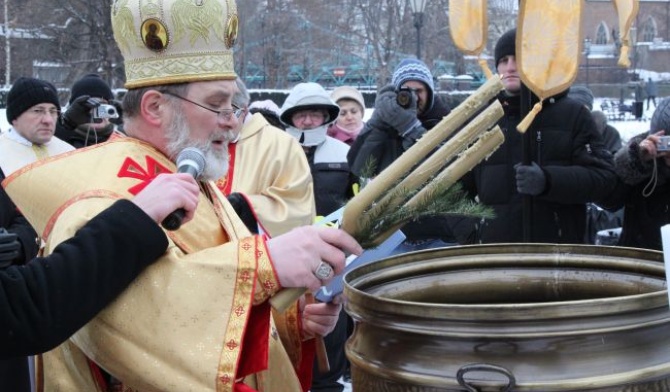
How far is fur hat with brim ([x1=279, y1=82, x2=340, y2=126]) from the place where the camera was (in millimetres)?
5844

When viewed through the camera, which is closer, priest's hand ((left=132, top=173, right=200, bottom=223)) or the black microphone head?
priest's hand ((left=132, top=173, right=200, bottom=223))

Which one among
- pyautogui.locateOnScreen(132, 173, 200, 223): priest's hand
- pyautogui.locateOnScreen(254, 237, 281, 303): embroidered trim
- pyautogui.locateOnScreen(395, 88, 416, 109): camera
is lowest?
pyautogui.locateOnScreen(254, 237, 281, 303): embroidered trim

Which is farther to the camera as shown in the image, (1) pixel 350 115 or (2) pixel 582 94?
(1) pixel 350 115

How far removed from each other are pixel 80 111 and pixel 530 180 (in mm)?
4034

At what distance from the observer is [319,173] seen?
223 inches

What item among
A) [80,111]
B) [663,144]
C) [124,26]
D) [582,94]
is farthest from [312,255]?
[80,111]

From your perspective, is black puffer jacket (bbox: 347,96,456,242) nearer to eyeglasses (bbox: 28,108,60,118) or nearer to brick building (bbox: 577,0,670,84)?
eyeglasses (bbox: 28,108,60,118)

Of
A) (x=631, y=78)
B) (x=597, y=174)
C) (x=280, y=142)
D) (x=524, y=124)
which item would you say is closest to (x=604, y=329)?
(x=524, y=124)

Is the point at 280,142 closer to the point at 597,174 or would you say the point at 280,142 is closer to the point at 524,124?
the point at 597,174

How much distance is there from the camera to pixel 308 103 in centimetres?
582

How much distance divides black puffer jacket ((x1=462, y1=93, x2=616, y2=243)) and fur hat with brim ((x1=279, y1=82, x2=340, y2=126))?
159cm

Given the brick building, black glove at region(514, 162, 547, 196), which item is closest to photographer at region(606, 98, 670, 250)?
black glove at region(514, 162, 547, 196)

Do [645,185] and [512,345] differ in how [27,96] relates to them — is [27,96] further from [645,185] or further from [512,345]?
[512,345]

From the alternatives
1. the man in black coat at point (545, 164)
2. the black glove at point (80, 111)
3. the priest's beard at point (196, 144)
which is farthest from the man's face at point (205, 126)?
the black glove at point (80, 111)
